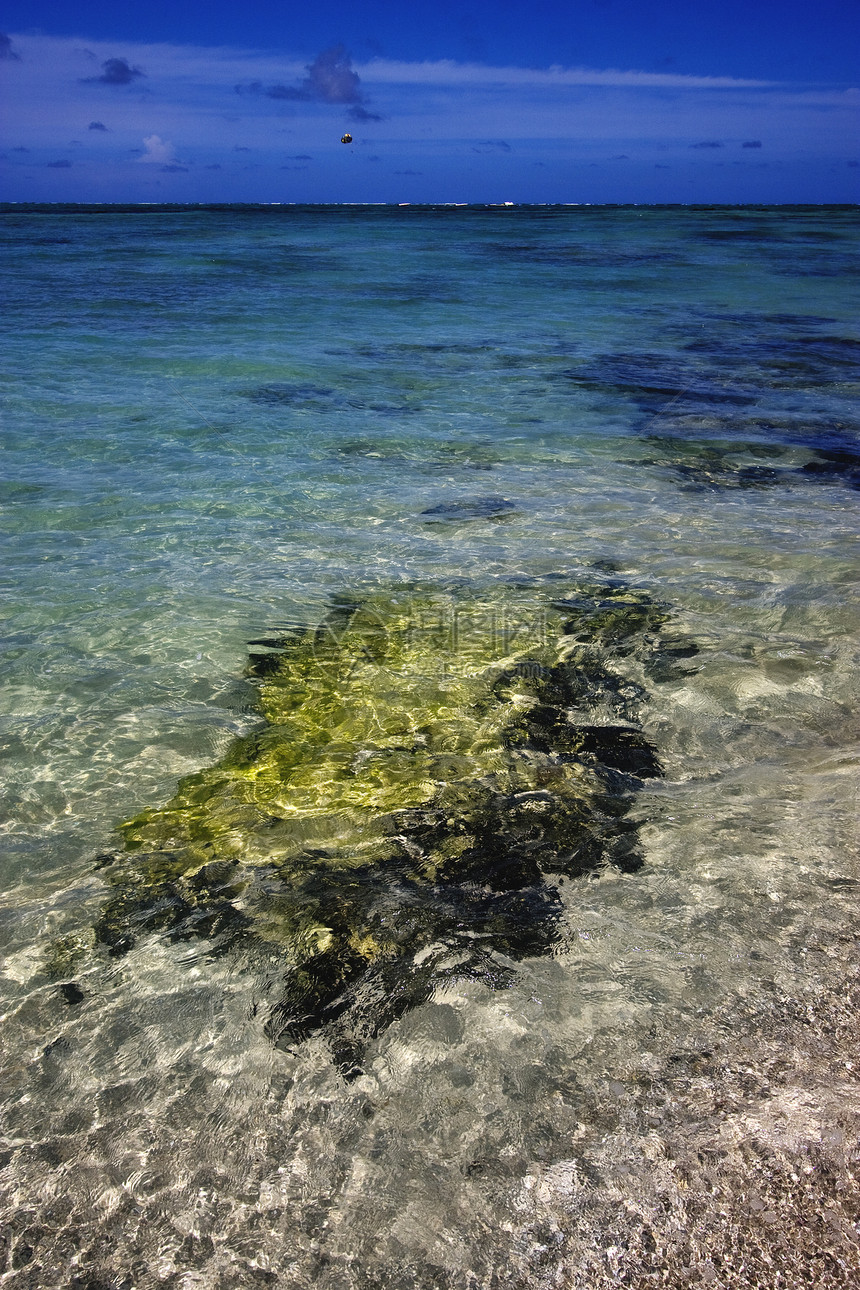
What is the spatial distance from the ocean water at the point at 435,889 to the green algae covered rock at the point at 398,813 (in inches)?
2.1

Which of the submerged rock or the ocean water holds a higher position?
the submerged rock

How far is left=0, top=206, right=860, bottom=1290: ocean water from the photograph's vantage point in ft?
7.50

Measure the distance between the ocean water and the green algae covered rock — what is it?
0.18ft

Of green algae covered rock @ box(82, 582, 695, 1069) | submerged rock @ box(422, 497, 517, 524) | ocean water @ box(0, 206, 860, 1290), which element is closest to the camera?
ocean water @ box(0, 206, 860, 1290)

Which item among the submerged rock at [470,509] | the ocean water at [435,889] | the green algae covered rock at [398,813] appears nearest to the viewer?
the ocean water at [435,889]

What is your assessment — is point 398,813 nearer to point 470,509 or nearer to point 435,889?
point 435,889

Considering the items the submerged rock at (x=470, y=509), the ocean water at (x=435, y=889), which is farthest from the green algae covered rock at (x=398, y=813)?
the submerged rock at (x=470, y=509)

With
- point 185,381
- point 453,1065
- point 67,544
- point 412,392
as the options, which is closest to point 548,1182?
point 453,1065

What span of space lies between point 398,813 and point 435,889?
553 millimetres

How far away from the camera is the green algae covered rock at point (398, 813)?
10.2ft

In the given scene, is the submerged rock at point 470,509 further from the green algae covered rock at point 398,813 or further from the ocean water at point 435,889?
the green algae covered rock at point 398,813

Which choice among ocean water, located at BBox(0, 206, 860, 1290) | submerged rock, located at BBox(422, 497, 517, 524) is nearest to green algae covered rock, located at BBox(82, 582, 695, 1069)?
ocean water, located at BBox(0, 206, 860, 1290)

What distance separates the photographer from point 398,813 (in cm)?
388

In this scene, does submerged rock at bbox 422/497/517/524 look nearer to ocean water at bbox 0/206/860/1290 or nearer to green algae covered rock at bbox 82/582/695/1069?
ocean water at bbox 0/206/860/1290
